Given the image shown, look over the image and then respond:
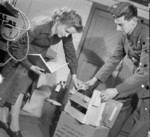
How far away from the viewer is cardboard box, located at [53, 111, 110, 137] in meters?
1.78

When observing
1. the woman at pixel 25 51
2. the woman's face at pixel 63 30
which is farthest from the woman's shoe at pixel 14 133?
the woman's face at pixel 63 30

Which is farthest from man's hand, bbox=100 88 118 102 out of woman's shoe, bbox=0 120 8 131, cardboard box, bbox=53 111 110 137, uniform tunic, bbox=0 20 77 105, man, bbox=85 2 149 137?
woman's shoe, bbox=0 120 8 131

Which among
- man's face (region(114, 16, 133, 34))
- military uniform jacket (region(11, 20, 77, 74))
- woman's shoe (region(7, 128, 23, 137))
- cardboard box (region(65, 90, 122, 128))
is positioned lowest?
woman's shoe (region(7, 128, 23, 137))

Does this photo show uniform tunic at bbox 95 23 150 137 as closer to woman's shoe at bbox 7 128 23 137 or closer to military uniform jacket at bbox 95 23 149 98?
military uniform jacket at bbox 95 23 149 98

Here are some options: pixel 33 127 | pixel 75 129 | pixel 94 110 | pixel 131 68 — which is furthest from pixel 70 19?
pixel 33 127

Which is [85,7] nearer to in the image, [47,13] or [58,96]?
[47,13]

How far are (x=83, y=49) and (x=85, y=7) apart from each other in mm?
485

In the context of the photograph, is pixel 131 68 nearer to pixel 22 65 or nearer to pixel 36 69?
pixel 36 69

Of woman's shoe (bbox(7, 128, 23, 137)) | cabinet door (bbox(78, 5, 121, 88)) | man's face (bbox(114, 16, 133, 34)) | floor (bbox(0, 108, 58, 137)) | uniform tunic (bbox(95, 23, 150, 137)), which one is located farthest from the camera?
cabinet door (bbox(78, 5, 121, 88))

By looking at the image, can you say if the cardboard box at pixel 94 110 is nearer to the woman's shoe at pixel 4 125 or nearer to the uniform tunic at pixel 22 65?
the uniform tunic at pixel 22 65

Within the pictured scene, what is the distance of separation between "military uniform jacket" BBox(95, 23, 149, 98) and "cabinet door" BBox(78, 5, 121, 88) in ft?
1.76

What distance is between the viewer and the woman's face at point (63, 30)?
1.90 metres

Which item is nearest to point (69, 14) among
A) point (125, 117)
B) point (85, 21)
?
point (85, 21)

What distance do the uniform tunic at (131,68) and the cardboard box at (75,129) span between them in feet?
0.61
